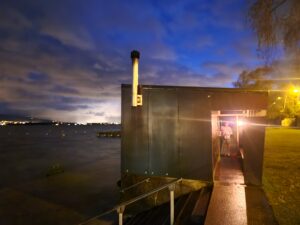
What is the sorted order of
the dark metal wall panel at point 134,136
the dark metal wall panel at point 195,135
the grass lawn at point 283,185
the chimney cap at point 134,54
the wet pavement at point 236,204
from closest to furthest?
the wet pavement at point 236,204 → the grass lawn at point 283,185 → the chimney cap at point 134,54 → the dark metal wall panel at point 195,135 → the dark metal wall panel at point 134,136

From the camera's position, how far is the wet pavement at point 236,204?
5301 mm

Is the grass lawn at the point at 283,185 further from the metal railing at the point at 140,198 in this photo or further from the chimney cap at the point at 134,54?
the chimney cap at the point at 134,54

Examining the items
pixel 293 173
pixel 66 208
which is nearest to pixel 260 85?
pixel 293 173

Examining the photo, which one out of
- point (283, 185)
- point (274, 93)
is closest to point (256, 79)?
point (274, 93)

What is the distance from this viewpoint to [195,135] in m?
7.61

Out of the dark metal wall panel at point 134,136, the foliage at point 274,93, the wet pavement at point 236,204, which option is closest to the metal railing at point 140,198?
the wet pavement at point 236,204

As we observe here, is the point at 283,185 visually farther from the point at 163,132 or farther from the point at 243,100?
the point at 163,132

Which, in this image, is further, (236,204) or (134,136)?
(134,136)

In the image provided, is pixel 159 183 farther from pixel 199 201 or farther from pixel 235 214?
pixel 235 214

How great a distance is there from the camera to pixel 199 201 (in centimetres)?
647

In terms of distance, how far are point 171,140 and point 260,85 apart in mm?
31659

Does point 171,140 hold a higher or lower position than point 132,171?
higher

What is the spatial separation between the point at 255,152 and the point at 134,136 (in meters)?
3.90

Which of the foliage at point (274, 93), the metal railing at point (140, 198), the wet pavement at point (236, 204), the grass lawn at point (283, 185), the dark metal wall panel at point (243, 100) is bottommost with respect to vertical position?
the grass lawn at point (283, 185)
